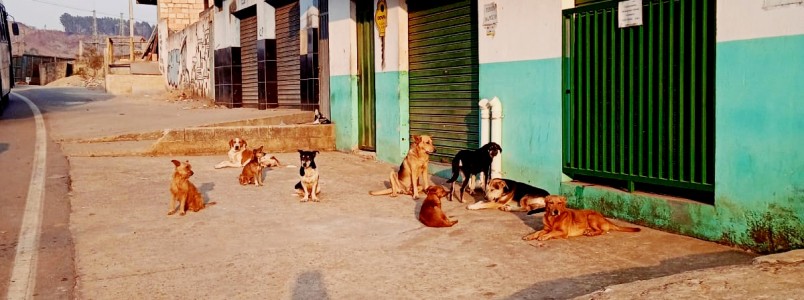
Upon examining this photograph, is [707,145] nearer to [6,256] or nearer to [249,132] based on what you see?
[6,256]

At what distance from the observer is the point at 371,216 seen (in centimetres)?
738

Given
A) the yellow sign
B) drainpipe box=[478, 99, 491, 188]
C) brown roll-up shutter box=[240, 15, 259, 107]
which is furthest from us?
brown roll-up shutter box=[240, 15, 259, 107]

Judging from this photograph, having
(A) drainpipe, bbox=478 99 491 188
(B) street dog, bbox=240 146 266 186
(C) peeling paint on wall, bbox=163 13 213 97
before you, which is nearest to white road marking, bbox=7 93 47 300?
(B) street dog, bbox=240 146 266 186

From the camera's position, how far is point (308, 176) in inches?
323

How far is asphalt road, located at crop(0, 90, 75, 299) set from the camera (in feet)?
16.5

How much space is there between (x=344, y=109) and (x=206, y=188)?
14.4 ft

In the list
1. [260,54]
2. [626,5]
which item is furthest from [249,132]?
[626,5]

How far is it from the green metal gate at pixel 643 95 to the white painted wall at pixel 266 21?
12.2 m

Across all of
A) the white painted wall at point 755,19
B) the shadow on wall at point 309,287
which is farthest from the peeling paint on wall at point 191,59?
the white painted wall at point 755,19

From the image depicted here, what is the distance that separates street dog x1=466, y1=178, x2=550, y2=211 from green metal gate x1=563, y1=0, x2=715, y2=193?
489 millimetres

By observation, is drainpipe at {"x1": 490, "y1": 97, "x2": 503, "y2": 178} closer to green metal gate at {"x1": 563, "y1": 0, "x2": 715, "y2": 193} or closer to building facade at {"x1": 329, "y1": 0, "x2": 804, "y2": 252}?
building facade at {"x1": 329, "y1": 0, "x2": 804, "y2": 252}

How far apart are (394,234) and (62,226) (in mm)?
3201

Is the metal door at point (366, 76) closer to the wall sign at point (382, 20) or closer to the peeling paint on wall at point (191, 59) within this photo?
the wall sign at point (382, 20)

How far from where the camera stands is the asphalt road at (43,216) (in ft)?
16.5
